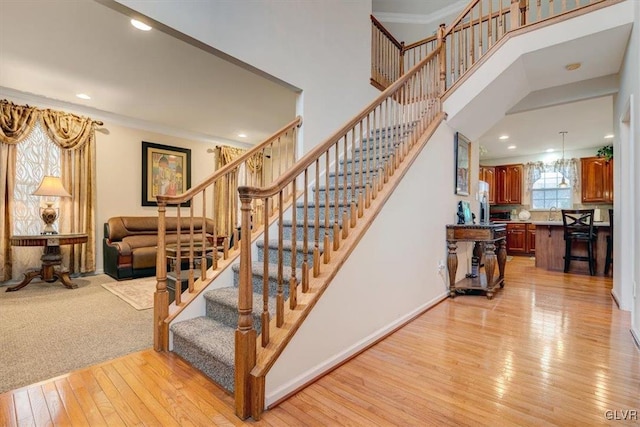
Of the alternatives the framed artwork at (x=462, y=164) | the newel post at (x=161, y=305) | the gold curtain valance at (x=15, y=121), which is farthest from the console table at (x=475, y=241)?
the gold curtain valance at (x=15, y=121)

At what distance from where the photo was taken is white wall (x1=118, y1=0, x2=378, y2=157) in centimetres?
243

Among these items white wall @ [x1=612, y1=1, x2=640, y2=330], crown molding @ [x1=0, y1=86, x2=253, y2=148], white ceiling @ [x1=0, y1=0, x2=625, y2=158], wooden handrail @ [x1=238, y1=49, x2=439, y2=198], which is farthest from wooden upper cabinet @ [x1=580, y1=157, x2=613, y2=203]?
crown molding @ [x1=0, y1=86, x2=253, y2=148]

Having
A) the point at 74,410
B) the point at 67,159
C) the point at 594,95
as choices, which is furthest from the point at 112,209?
the point at 594,95

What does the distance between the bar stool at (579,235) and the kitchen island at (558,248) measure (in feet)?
0.39

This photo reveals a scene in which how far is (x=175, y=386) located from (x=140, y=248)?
3620 millimetres

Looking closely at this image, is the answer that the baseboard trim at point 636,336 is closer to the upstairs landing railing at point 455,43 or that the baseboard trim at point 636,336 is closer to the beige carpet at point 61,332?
the upstairs landing railing at point 455,43

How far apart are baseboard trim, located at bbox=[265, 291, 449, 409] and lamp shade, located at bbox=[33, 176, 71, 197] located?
4.31 meters

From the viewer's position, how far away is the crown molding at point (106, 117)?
4.23m

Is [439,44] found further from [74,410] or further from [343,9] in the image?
[74,410]

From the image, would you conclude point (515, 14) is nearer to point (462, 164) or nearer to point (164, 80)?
point (462, 164)

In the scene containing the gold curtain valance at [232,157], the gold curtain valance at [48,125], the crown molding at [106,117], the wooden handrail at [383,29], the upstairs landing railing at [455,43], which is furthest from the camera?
the gold curtain valance at [232,157]

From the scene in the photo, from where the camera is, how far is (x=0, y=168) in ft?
13.3

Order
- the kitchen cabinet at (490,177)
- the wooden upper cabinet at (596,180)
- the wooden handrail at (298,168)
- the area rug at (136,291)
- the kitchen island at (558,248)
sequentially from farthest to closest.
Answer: the kitchen cabinet at (490,177)
the wooden upper cabinet at (596,180)
the kitchen island at (558,248)
the area rug at (136,291)
the wooden handrail at (298,168)

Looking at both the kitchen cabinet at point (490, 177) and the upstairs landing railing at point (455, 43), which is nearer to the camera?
the upstairs landing railing at point (455, 43)
